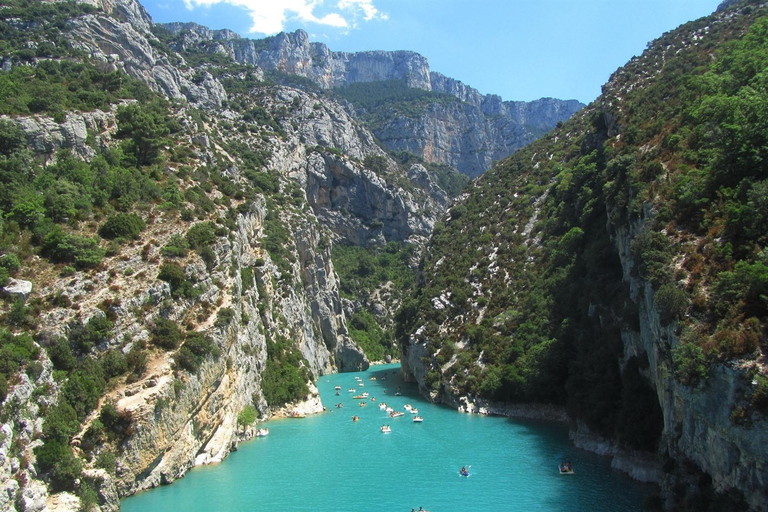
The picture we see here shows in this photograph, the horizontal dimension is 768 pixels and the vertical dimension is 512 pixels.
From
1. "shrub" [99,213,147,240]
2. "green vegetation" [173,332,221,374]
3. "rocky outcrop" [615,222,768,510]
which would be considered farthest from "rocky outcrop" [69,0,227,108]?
"rocky outcrop" [615,222,768,510]

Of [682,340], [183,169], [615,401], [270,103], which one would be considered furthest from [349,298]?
[682,340]

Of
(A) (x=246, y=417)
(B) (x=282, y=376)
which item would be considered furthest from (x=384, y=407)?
(A) (x=246, y=417)

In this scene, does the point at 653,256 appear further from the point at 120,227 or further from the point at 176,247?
the point at 120,227

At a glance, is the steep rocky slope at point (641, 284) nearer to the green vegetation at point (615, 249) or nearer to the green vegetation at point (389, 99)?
the green vegetation at point (615, 249)

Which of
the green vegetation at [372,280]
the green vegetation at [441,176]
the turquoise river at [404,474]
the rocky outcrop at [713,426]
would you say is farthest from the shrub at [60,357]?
the green vegetation at [441,176]

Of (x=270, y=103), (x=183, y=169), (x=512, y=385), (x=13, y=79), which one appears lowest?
(x=512, y=385)

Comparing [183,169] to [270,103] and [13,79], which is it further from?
[270,103]

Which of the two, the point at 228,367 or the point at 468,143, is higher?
the point at 468,143
